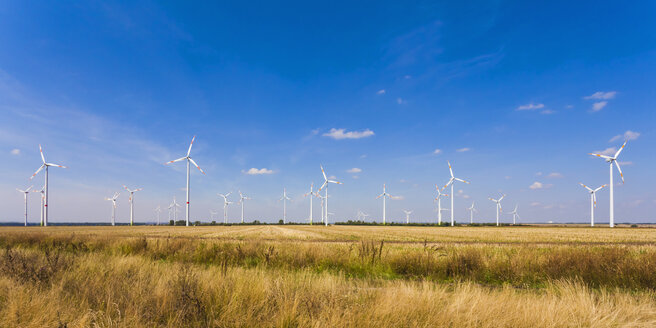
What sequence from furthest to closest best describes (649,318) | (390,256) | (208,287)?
1. (390,256)
2. (208,287)
3. (649,318)

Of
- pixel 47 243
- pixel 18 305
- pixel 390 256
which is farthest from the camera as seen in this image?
pixel 47 243

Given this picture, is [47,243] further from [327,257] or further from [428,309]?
[428,309]

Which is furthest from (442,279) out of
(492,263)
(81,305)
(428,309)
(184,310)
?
(81,305)

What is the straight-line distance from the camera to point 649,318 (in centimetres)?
776

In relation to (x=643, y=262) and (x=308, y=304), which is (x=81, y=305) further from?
(x=643, y=262)

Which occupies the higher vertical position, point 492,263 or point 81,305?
point 81,305

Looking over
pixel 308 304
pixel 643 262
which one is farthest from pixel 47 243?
pixel 643 262

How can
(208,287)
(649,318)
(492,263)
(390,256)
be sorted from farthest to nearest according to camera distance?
(390,256) → (492,263) → (208,287) → (649,318)

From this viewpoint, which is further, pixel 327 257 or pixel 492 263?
pixel 327 257

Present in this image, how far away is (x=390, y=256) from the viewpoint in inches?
675

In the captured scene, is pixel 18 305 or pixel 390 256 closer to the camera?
pixel 18 305

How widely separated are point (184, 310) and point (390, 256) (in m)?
12.0

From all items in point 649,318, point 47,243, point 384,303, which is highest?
point 384,303

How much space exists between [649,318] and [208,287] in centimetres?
1092
